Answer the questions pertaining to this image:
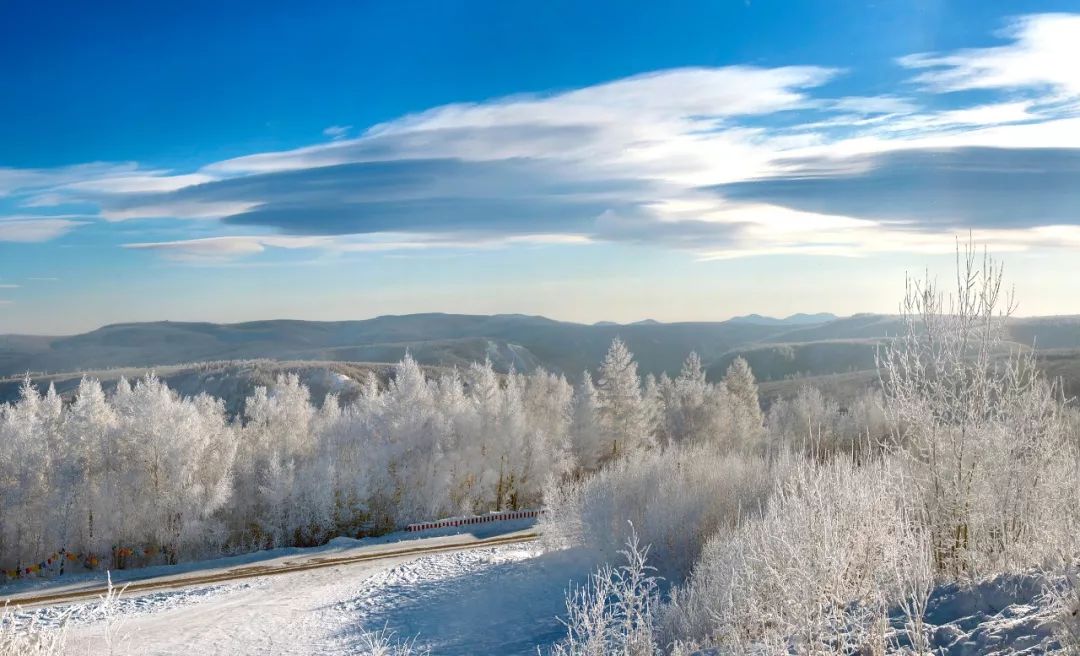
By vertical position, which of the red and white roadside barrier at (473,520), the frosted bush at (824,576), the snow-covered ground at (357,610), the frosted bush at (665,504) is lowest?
the red and white roadside barrier at (473,520)

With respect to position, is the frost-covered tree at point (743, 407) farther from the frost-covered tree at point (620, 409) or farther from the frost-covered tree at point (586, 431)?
the frost-covered tree at point (586, 431)

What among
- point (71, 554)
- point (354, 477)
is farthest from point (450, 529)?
point (71, 554)

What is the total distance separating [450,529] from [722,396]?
3361 cm

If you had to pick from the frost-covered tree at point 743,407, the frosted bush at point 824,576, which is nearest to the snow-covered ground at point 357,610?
the frosted bush at point 824,576

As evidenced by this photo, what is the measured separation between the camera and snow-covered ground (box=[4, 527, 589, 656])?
20641 mm

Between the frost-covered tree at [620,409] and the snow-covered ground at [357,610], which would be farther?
the frost-covered tree at [620,409]

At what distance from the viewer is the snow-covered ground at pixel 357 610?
20641mm

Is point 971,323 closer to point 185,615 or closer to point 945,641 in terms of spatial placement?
point 945,641

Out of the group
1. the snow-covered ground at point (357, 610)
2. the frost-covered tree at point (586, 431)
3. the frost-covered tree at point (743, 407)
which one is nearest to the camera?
the snow-covered ground at point (357, 610)

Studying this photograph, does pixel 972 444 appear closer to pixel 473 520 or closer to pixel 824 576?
pixel 824 576

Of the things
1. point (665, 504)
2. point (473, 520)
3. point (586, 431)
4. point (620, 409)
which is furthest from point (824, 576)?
point (586, 431)

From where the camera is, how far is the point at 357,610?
23875mm

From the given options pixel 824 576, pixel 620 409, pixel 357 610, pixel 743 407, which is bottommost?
pixel 357 610

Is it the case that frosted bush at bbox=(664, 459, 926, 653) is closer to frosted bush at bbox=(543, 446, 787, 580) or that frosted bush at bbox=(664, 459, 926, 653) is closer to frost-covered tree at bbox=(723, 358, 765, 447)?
frosted bush at bbox=(543, 446, 787, 580)
